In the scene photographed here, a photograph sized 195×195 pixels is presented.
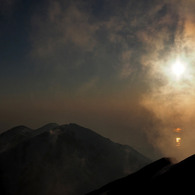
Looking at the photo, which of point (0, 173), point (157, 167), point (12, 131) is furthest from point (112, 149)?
point (157, 167)

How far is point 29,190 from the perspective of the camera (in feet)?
367

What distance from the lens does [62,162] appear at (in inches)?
5384

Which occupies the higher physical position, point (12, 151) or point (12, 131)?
point (12, 131)

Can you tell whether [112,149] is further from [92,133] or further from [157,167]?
[157,167]

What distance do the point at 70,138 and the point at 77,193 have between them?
47060 mm

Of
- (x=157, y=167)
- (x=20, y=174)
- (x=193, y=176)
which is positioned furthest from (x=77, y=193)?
(x=193, y=176)

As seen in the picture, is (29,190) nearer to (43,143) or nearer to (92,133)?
(43,143)

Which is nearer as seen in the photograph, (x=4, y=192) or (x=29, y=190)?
(x=4, y=192)

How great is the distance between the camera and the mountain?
381 ft

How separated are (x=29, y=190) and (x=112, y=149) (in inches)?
Result: 2540

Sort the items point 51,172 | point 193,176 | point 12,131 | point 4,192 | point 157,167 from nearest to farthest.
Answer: point 193,176, point 157,167, point 4,192, point 51,172, point 12,131

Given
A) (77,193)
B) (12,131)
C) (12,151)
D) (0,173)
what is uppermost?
(12,131)

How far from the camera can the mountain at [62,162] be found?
116250 mm

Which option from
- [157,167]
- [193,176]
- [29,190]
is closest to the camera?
[193,176]
